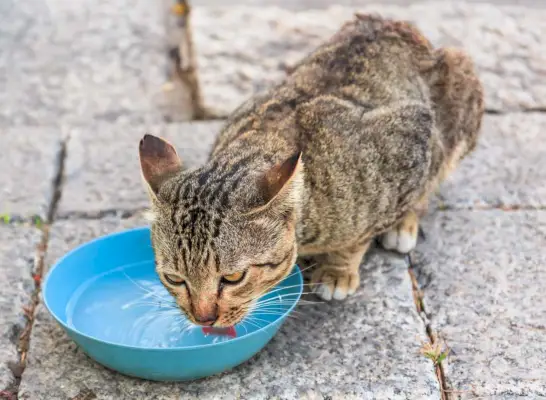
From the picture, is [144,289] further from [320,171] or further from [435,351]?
[435,351]

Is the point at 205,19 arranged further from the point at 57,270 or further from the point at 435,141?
the point at 57,270

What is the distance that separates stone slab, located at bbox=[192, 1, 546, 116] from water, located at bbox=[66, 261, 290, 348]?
5.90ft

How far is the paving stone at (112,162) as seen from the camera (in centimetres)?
411

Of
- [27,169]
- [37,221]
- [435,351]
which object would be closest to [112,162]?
[27,169]

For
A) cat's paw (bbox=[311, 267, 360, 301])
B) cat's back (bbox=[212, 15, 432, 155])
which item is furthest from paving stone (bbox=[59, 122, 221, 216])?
cat's paw (bbox=[311, 267, 360, 301])

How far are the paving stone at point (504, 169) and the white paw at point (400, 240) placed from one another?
0.51m

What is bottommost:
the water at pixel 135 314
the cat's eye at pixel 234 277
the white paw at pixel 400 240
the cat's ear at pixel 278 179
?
the water at pixel 135 314

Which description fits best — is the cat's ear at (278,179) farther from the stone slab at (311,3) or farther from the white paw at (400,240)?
the stone slab at (311,3)

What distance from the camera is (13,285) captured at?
11.4 feet

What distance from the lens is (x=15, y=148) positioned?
4496 millimetres

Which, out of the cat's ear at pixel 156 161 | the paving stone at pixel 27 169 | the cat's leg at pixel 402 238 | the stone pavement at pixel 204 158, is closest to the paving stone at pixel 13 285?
the stone pavement at pixel 204 158

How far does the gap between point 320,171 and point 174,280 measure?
793 millimetres

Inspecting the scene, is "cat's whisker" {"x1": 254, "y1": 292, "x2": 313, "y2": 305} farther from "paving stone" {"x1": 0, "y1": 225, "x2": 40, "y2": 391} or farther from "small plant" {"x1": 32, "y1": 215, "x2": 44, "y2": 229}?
"small plant" {"x1": 32, "y1": 215, "x2": 44, "y2": 229}

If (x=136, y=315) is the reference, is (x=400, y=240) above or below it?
above
